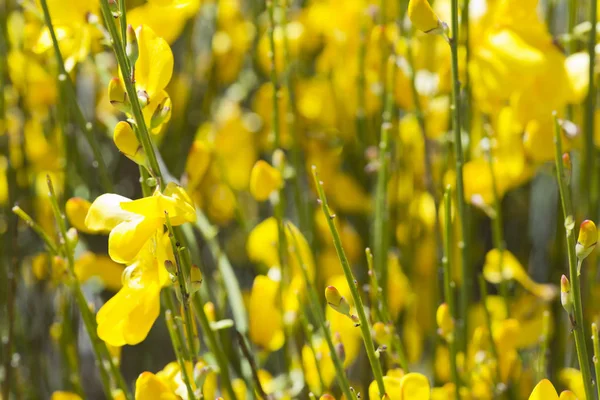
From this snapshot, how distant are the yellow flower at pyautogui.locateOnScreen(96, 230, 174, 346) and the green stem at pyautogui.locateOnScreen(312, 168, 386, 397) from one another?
0.40ft

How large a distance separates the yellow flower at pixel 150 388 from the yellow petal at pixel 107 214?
116 mm

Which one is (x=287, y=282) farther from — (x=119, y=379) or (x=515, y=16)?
(x=515, y=16)

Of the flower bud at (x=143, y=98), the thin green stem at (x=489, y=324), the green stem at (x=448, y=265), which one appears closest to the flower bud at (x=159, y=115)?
the flower bud at (x=143, y=98)

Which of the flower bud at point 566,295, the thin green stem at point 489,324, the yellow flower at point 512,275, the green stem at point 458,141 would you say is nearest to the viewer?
the flower bud at point 566,295

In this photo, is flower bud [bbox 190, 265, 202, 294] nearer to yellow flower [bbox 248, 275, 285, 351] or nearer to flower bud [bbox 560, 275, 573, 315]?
flower bud [bbox 560, 275, 573, 315]

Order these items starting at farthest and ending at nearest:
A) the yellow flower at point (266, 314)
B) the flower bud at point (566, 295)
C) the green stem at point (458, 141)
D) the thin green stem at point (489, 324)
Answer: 1. the yellow flower at point (266, 314)
2. the thin green stem at point (489, 324)
3. the green stem at point (458, 141)
4. the flower bud at point (566, 295)

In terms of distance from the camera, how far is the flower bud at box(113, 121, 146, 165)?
1.71ft

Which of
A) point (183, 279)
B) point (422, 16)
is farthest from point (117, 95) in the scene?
point (422, 16)

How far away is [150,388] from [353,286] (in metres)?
0.18

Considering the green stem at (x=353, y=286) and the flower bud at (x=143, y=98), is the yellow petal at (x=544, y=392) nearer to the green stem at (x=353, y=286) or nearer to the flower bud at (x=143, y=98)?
the green stem at (x=353, y=286)

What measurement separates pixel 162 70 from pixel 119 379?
29 centimetres

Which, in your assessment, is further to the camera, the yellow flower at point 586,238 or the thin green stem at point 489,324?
the thin green stem at point 489,324

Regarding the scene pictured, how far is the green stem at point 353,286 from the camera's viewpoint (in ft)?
1.65

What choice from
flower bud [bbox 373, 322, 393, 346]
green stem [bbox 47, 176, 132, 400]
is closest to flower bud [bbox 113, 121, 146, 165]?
green stem [bbox 47, 176, 132, 400]
